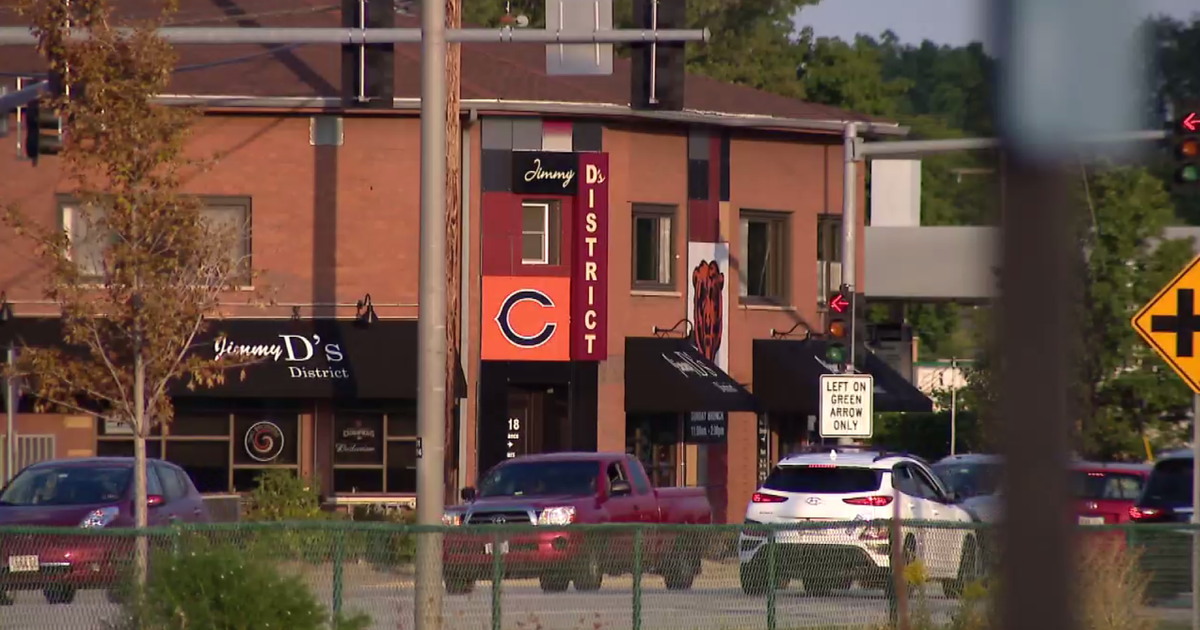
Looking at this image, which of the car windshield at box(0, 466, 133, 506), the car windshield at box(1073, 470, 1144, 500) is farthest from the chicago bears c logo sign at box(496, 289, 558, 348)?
the car windshield at box(0, 466, 133, 506)

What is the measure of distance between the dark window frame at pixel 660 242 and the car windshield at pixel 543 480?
10983mm

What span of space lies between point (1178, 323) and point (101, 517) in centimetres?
1109

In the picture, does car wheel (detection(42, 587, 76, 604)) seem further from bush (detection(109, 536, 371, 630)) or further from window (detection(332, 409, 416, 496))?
window (detection(332, 409, 416, 496))

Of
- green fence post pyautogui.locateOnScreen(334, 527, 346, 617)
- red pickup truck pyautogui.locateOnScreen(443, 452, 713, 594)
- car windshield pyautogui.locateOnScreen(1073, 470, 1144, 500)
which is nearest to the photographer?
green fence post pyautogui.locateOnScreen(334, 527, 346, 617)

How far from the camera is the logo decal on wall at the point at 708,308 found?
104 ft

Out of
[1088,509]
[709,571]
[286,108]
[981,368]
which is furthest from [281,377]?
[981,368]

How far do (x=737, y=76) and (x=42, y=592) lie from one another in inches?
1904

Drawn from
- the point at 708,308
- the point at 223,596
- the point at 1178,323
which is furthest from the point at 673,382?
the point at 223,596

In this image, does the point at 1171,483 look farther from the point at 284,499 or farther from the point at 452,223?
the point at 284,499

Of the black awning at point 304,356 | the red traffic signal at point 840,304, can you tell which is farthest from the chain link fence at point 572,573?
the black awning at point 304,356

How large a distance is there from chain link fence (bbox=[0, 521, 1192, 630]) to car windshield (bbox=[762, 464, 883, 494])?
5.76m

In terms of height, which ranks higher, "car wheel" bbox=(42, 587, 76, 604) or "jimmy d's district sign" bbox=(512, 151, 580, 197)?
"jimmy d's district sign" bbox=(512, 151, 580, 197)

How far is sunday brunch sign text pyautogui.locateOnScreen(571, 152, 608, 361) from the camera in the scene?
98.3ft

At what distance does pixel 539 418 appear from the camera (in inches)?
1203
